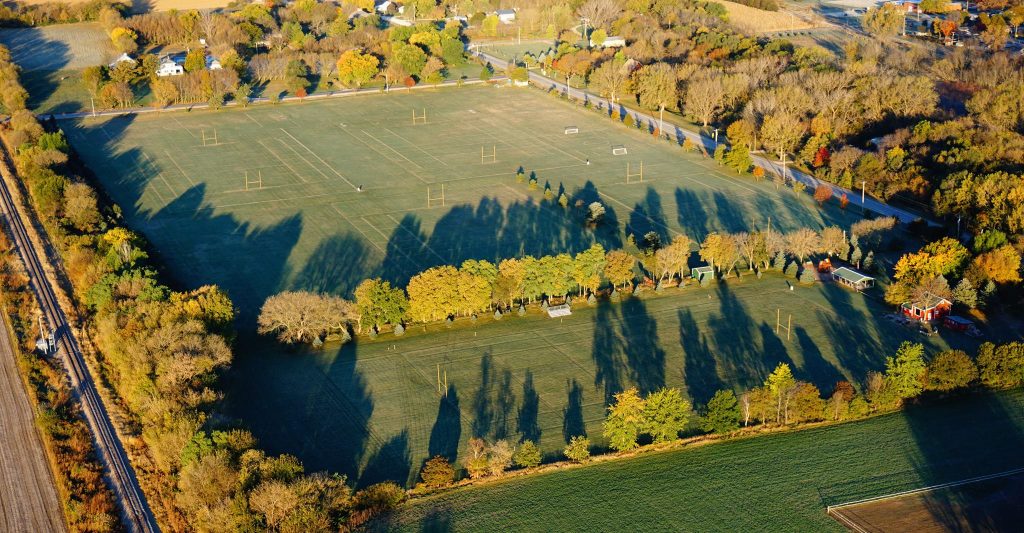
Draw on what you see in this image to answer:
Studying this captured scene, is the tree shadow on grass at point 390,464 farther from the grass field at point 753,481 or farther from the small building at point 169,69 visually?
the small building at point 169,69

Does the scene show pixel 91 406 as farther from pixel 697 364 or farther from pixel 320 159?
pixel 320 159

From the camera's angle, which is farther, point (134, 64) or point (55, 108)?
point (134, 64)

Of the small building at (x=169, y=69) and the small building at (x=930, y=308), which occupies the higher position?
the small building at (x=169, y=69)

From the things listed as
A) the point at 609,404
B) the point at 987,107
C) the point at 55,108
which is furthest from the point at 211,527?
the point at 55,108

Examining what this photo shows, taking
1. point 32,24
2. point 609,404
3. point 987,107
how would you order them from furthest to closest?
point 32,24 < point 987,107 < point 609,404

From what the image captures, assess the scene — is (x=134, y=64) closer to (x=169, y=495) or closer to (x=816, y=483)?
(x=169, y=495)

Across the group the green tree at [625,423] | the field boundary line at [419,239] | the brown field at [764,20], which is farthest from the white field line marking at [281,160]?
the brown field at [764,20]

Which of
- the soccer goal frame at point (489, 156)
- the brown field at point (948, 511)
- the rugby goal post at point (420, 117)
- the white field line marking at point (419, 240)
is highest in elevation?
the rugby goal post at point (420, 117)
